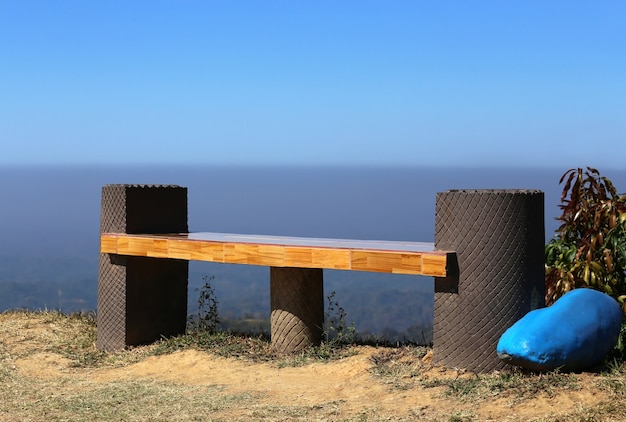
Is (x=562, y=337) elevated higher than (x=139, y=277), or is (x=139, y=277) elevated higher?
(x=139, y=277)

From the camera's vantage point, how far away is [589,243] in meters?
8.33

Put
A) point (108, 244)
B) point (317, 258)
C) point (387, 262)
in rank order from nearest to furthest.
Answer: point (387, 262) → point (317, 258) → point (108, 244)

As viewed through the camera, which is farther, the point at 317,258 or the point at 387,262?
the point at 317,258

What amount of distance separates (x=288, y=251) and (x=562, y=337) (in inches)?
101

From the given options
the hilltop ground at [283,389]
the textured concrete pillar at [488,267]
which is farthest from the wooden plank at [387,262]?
the hilltop ground at [283,389]

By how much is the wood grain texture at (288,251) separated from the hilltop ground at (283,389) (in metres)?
0.90

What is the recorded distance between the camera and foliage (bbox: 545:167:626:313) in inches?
318

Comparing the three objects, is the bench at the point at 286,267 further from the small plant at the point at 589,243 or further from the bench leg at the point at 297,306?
the small plant at the point at 589,243

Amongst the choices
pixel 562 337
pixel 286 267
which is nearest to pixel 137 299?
pixel 286 267

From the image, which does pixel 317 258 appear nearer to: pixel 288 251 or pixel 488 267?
pixel 288 251

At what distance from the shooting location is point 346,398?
6.55 m

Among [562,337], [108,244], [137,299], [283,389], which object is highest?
[108,244]

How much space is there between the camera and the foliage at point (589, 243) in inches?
318

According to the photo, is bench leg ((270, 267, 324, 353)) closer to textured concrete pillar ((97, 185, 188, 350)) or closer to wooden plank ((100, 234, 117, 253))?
textured concrete pillar ((97, 185, 188, 350))
